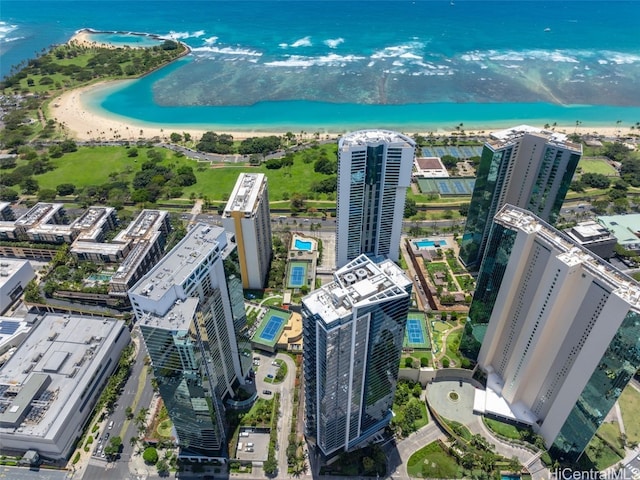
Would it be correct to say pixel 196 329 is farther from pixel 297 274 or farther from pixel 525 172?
pixel 525 172

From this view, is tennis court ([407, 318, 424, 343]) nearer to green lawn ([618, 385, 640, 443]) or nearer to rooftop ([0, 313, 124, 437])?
green lawn ([618, 385, 640, 443])

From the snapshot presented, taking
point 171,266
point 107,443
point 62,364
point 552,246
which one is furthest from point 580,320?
point 62,364

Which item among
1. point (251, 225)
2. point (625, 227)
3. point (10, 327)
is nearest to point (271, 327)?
point (251, 225)

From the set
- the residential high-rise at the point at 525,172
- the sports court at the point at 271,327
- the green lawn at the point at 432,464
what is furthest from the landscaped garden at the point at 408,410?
the residential high-rise at the point at 525,172

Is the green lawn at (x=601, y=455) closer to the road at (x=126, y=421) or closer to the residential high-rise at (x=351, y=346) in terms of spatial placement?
the residential high-rise at (x=351, y=346)

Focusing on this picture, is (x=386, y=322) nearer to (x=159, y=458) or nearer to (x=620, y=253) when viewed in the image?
(x=159, y=458)
